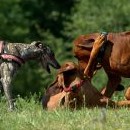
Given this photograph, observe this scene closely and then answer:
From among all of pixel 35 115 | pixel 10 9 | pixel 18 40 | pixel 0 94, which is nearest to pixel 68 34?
pixel 18 40

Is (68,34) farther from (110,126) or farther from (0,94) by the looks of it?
(110,126)

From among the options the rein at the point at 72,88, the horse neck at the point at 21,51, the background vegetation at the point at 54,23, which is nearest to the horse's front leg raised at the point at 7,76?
the horse neck at the point at 21,51

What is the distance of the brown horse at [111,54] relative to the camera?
391 inches

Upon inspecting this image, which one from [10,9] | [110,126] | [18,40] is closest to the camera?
[110,126]

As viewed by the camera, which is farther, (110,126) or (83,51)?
(83,51)

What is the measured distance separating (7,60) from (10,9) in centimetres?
2962

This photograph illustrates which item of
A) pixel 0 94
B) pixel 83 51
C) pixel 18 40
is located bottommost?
pixel 18 40

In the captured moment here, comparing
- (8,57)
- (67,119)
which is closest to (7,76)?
(8,57)

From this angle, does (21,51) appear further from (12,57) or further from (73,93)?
(73,93)

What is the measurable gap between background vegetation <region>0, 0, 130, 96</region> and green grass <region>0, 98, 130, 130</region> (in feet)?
53.0

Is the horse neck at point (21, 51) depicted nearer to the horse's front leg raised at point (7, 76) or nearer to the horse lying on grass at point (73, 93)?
the horse's front leg raised at point (7, 76)

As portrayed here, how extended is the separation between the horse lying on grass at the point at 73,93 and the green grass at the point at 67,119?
21 centimetres

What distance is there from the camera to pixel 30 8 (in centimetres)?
4306

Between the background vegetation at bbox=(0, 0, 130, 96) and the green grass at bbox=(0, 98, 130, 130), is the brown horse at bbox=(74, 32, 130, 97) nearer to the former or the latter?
the green grass at bbox=(0, 98, 130, 130)
